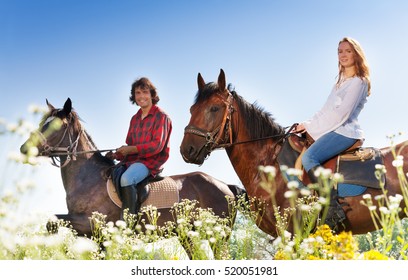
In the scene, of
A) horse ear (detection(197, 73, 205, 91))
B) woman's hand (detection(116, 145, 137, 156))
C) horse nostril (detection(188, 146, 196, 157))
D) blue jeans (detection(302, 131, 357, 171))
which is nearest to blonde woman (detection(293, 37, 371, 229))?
blue jeans (detection(302, 131, 357, 171))

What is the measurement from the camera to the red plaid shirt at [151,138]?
360 inches

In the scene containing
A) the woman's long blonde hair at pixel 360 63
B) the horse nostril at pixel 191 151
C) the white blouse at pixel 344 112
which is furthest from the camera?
the horse nostril at pixel 191 151

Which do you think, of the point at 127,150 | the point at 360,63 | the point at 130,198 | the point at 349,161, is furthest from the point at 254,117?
the point at 130,198

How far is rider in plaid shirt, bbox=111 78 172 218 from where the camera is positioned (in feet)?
29.9

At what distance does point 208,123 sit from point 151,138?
6.23ft

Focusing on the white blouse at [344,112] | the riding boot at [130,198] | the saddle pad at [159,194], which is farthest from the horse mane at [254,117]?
the saddle pad at [159,194]

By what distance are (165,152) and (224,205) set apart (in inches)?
69.8

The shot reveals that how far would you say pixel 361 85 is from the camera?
7.17 meters

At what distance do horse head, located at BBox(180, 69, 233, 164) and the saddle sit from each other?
84 centimetres

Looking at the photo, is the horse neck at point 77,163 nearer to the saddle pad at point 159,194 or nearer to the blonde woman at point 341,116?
the saddle pad at point 159,194

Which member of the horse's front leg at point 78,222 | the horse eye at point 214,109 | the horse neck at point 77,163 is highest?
the horse eye at point 214,109

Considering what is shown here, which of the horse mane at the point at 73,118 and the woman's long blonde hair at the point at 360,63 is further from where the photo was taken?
the horse mane at the point at 73,118
